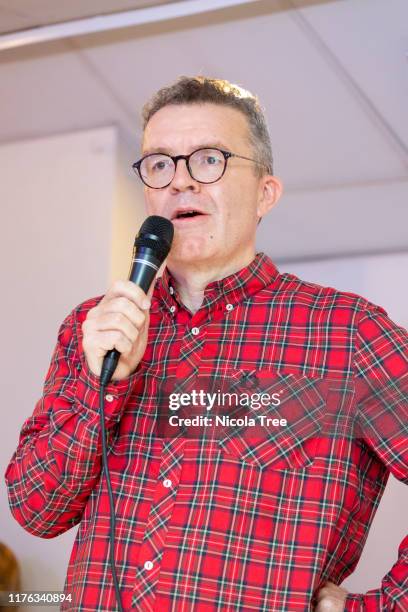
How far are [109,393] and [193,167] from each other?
0.48 m

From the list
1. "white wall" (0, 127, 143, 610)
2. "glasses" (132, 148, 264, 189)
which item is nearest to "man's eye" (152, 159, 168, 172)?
"glasses" (132, 148, 264, 189)

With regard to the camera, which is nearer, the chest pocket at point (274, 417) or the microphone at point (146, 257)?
the microphone at point (146, 257)

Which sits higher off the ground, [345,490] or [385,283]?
[385,283]

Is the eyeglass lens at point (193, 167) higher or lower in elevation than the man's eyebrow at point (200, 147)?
lower

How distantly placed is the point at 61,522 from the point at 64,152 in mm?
2119

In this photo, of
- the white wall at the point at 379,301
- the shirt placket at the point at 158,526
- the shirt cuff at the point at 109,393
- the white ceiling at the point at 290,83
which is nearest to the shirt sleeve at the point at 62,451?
the shirt cuff at the point at 109,393

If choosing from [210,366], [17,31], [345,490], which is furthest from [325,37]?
[345,490]

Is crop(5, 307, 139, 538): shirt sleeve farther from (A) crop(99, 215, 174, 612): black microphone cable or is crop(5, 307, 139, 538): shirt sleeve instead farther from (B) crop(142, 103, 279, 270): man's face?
(B) crop(142, 103, 279, 270): man's face

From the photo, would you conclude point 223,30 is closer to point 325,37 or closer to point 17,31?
Result: point 325,37

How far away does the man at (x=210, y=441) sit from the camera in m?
1.30

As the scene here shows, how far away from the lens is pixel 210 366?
1.48 metres

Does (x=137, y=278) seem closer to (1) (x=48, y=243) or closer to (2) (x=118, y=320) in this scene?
(2) (x=118, y=320)

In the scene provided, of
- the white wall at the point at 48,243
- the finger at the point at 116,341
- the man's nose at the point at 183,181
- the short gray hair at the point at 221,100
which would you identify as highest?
the white wall at the point at 48,243

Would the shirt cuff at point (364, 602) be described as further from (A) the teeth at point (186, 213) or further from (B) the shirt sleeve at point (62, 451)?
(A) the teeth at point (186, 213)
